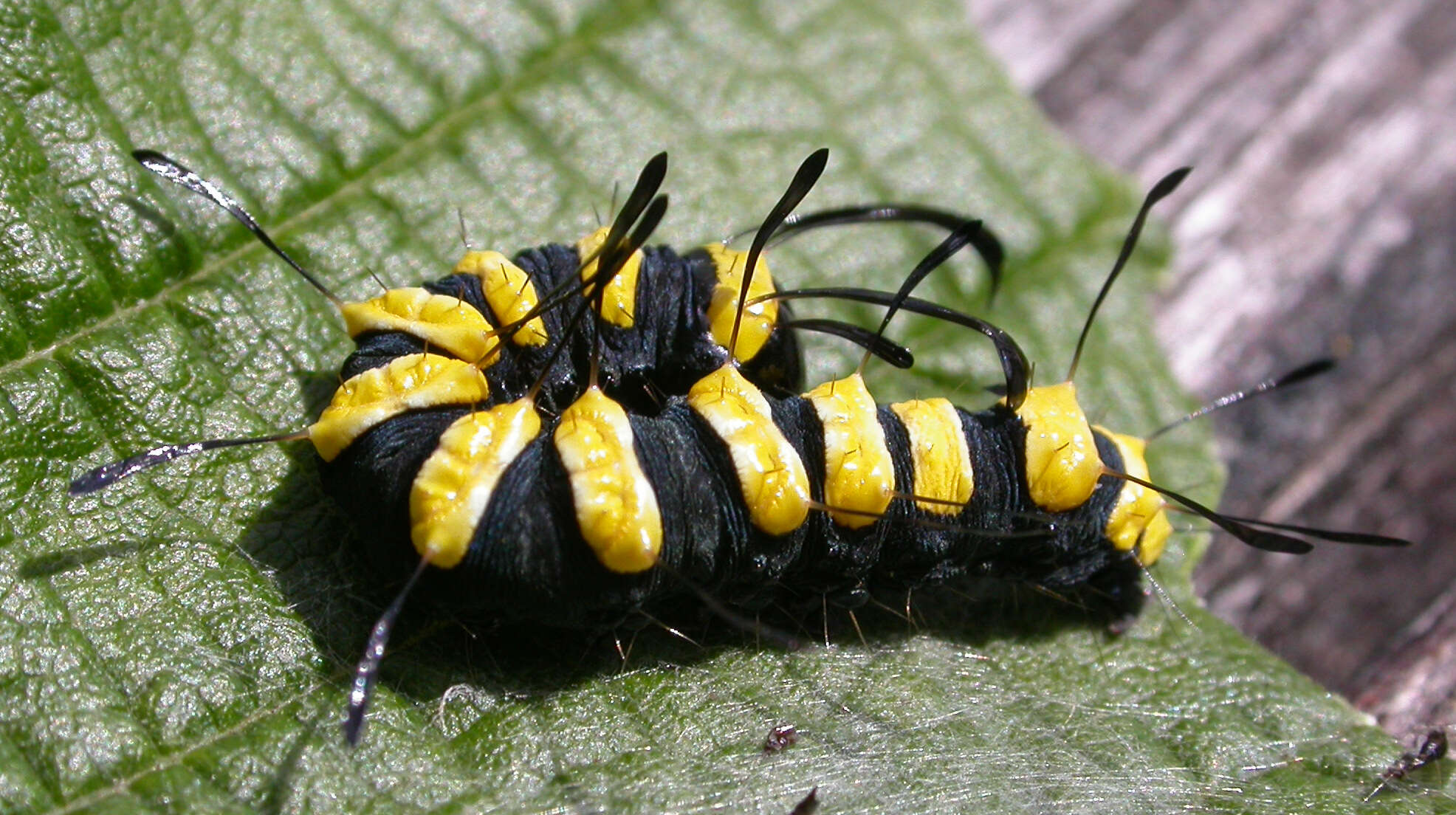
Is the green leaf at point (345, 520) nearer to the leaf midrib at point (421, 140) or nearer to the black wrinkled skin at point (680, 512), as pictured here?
the leaf midrib at point (421, 140)

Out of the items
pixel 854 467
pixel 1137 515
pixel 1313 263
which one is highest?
pixel 854 467

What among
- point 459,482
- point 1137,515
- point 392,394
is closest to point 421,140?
point 392,394

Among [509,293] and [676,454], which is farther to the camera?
[509,293]

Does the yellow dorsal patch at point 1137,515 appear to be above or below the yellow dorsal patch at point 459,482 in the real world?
below

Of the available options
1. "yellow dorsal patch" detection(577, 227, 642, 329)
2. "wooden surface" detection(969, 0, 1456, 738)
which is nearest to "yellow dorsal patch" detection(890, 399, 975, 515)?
"yellow dorsal patch" detection(577, 227, 642, 329)

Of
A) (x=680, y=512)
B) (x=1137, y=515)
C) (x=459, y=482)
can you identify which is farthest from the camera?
(x=1137, y=515)

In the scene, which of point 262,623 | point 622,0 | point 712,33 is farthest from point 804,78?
point 262,623

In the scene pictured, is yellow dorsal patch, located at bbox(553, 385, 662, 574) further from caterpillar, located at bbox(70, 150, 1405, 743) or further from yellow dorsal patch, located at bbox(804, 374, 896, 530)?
yellow dorsal patch, located at bbox(804, 374, 896, 530)

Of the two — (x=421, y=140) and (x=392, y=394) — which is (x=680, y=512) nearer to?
(x=392, y=394)

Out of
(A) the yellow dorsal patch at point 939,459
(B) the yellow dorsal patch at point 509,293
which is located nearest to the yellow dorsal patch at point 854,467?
(A) the yellow dorsal patch at point 939,459
